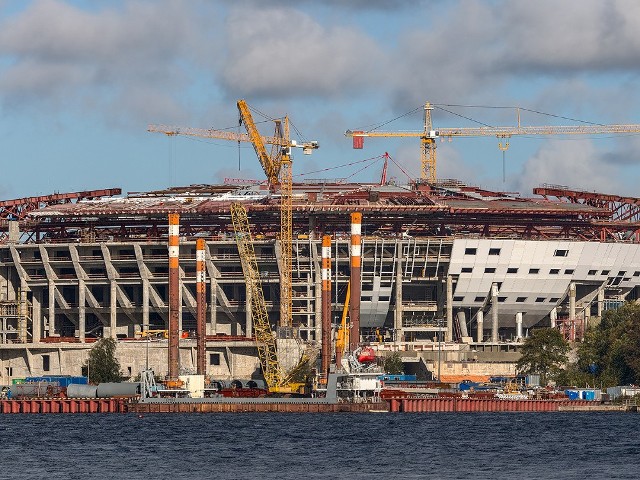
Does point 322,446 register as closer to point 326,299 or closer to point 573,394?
point 573,394

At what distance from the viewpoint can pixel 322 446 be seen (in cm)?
13962

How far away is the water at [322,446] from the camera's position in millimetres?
122000

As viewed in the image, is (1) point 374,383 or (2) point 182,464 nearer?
(2) point 182,464

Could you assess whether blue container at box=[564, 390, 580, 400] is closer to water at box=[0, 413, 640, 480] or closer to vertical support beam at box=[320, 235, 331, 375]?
water at box=[0, 413, 640, 480]

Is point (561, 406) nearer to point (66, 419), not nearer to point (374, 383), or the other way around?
point (374, 383)

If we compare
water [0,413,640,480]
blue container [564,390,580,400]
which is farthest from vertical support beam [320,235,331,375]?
blue container [564,390,580,400]

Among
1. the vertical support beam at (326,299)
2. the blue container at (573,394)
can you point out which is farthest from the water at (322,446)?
the vertical support beam at (326,299)

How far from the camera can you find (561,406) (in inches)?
7338

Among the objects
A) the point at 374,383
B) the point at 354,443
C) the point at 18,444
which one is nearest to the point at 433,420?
the point at 374,383

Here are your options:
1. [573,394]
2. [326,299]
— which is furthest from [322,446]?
[326,299]

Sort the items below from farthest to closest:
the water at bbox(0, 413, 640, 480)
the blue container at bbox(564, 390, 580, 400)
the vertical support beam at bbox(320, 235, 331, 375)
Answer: the vertical support beam at bbox(320, 235, 331, 375) < the blue container at bbox(564, 390, 580, 400) < the water at bbox(0, 413, 640, 480)

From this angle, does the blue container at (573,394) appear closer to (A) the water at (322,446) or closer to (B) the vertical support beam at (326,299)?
(A) the water at (322,446)

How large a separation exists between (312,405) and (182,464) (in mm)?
52958

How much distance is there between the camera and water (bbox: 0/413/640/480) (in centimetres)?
12200
